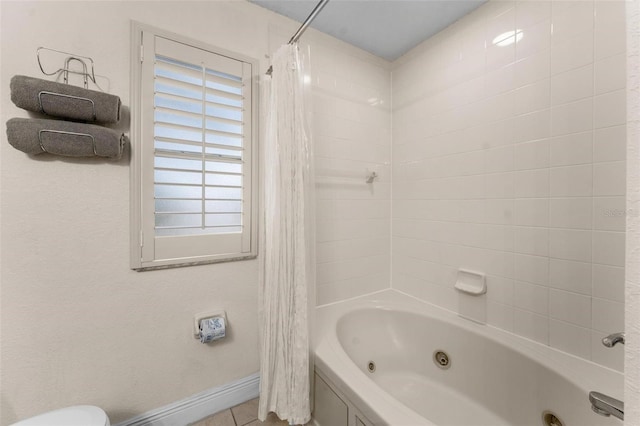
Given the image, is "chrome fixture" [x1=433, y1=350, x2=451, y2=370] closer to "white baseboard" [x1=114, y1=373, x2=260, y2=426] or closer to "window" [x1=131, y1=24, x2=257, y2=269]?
"white baseboard" [x1=114, y1=373, x2=260, y2=426]

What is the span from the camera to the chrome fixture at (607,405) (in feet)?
2.07

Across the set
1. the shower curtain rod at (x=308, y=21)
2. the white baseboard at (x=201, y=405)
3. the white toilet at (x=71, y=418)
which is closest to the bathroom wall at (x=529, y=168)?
the shower curtain rod at (x=308, y=21)

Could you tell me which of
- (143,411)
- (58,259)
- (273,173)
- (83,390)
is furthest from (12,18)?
(143,411)

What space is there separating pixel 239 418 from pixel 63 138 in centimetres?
154

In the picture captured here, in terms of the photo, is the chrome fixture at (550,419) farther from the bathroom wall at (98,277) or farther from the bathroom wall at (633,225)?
the bathroom wall at (98,277)

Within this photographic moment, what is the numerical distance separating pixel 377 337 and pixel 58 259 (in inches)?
66.7

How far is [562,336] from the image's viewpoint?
3.61 ft

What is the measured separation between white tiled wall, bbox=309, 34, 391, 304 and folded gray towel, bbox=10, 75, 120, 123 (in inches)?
40.6

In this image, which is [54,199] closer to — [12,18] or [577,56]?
[12,18]

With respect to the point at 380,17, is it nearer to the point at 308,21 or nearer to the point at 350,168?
the point at 308,21

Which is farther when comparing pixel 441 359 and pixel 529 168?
pixel 441 359

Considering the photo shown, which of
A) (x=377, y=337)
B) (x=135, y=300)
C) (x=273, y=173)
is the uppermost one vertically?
(x=273, y=173)

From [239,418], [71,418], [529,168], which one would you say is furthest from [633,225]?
[239,418]

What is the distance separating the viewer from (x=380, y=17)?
1.47 m
